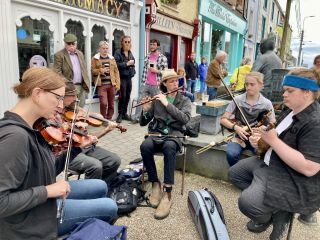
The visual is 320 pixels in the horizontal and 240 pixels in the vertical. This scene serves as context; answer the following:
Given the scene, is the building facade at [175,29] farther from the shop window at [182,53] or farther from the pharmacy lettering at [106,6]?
the pharmacy lettering at [106,6]

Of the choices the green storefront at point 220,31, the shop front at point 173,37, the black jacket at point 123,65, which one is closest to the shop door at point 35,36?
the black jacket at point 123,65

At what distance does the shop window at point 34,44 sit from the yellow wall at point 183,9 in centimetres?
382

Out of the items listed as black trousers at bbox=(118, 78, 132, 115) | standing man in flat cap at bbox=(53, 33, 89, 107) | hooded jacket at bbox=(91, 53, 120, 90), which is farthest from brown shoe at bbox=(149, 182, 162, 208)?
black trousers at bbox=(118, 78, 132, 115)

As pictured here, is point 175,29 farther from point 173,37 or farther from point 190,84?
point 190,84

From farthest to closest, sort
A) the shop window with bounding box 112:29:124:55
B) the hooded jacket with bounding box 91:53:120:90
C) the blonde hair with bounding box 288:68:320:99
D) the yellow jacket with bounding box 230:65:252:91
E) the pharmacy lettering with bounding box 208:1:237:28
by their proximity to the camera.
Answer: the pharmacy lettering with bounding box 208:1:237:28 < the shop window with bounding box 112:29:124:55 < the yellow jacket with bounding box 230:65:252:91 < the hooded jacket with bounding box 91:53:120:90 < the blonde hair with bounding box 288:68:320:99

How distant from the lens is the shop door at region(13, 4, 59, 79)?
171 inches

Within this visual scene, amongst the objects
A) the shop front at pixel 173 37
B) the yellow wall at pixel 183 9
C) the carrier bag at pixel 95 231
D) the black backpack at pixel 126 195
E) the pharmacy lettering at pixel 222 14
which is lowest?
the black backpack at pixel 126 195

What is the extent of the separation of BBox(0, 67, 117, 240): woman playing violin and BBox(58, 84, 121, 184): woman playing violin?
36.9 inches

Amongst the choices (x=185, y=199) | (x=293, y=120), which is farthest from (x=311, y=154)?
(x=185, y=199)

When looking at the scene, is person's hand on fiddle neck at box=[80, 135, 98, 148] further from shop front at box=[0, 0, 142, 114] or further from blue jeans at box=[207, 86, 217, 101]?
blue jeans at box=[207, 86, 217, 101]

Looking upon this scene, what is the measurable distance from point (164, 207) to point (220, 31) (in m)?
12.4

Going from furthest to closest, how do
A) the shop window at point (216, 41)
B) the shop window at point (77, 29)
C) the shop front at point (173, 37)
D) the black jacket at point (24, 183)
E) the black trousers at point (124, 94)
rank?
the shop window at point (216, 41) → the shop front at point (173, 37) → the black trousers at point (124, 94) → the shop window at point (77, 29) → the black jacket at point (24, 183)

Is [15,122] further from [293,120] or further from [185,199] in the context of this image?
[185,199]

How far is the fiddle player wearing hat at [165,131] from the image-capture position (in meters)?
2.91
